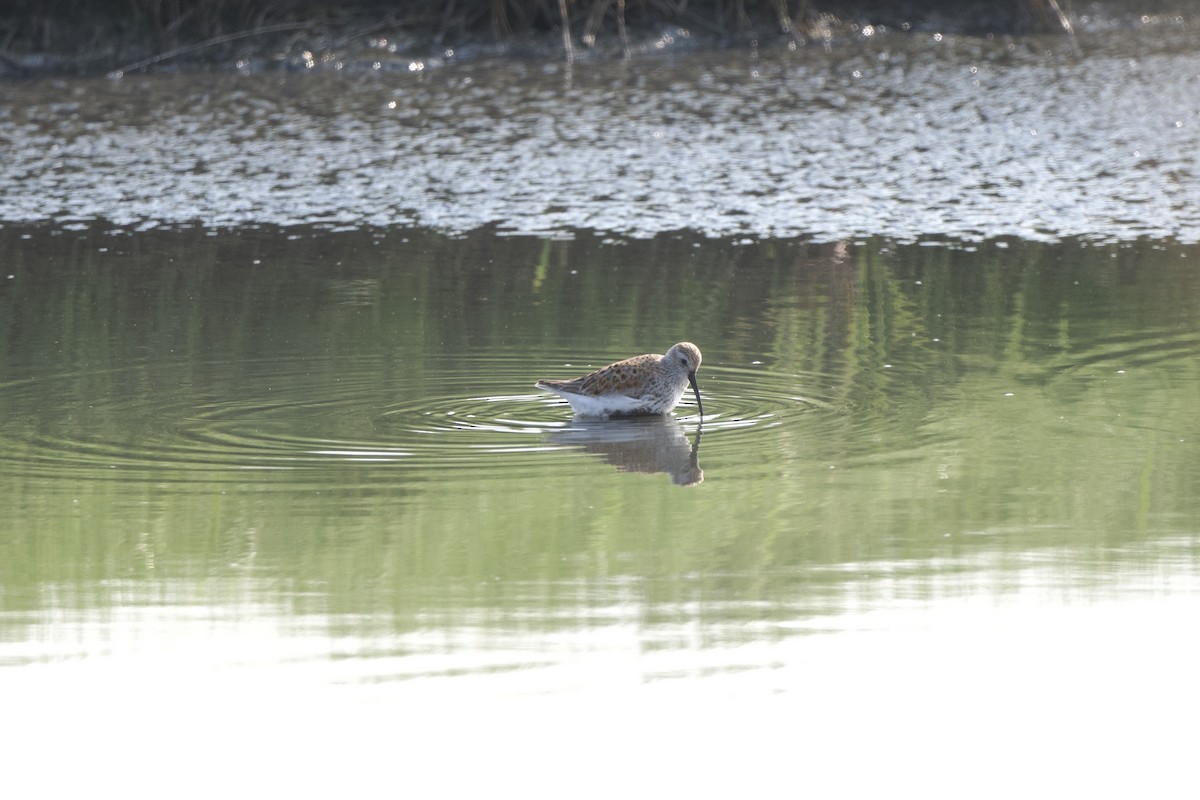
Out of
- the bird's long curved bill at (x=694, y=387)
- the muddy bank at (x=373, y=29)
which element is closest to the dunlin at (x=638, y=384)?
the bird's long curved bill at (x=694, y=387)

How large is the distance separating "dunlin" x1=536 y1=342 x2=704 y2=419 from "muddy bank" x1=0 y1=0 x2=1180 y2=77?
710 inches

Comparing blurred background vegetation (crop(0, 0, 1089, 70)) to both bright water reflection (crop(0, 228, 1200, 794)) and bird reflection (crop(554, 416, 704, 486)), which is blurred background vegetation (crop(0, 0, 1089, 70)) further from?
bird reflection (crop(554, 416, 704, 486))

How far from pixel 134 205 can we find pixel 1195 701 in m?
13.3

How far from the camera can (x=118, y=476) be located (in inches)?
337

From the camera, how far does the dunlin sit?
9539 mm

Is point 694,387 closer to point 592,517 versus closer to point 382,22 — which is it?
point 592,517

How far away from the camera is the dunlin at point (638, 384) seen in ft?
31.3

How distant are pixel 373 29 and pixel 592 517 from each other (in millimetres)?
20789

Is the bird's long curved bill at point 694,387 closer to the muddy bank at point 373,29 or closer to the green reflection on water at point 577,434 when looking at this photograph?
the green reflection on water at point 577,434

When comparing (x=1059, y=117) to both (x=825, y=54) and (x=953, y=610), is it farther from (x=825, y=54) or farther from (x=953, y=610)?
(x=953, y=610)

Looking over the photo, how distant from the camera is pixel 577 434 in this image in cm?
945

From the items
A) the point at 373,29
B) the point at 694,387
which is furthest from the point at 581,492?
the point at 373,29

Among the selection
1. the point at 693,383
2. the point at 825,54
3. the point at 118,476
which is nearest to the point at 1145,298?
the point at 693,383

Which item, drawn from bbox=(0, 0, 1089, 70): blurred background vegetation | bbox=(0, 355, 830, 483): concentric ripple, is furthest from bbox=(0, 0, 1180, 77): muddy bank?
bbox=(0, 355, 830, 483): concentric ripple
